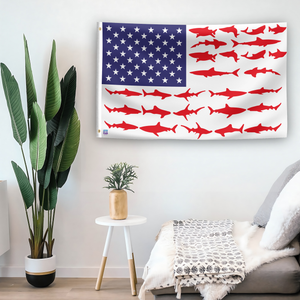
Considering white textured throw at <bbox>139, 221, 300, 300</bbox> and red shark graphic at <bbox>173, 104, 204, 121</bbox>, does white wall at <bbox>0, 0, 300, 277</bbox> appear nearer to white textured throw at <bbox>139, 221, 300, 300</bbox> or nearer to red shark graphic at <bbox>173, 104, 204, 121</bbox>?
red shark graphic at <bbox>173, 104, 204, 121</bbox>

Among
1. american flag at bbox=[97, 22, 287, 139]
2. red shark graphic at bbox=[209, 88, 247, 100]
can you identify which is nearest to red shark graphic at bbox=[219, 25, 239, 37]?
american flag at bbox=[97, 22, 287, 139]

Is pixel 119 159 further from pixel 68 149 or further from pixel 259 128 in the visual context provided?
pixel 259 128

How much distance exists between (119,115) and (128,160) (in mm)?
345

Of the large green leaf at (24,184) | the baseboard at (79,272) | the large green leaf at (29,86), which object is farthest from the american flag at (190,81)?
the baseboard at (79,272)

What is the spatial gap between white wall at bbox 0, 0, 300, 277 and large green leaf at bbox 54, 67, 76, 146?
171mm

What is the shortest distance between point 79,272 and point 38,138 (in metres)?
1.07

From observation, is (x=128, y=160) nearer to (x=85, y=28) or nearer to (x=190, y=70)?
(x=190, y=70)

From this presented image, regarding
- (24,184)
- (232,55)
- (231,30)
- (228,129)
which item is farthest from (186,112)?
(24,184)

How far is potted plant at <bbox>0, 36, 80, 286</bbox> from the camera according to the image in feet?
7.72

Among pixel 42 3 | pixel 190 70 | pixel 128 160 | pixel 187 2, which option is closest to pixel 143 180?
pixel 128 160

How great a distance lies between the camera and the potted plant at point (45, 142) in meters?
2.35

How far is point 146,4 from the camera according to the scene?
2654 mm

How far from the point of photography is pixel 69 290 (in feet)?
7.81

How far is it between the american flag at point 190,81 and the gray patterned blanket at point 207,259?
882 millimetres
